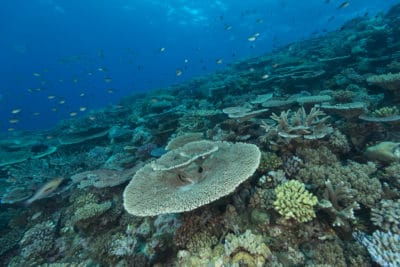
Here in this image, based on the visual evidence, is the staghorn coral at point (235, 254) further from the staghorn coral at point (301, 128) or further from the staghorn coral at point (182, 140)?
the staghorn coral at point (182, 140)

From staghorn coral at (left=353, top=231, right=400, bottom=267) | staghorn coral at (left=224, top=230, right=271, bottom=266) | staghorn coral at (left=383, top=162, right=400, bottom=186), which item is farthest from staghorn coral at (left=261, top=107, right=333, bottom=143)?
staghorn coral at (left=224, top=230, right=271, bottom=266)

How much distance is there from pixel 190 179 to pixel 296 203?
1.73 meters

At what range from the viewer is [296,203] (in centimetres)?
346

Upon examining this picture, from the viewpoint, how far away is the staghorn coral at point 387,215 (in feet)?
10.5

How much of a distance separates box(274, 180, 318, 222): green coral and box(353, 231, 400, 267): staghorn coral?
739 millimetres

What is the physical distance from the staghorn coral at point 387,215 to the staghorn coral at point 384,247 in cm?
14

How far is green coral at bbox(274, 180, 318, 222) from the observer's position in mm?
3412

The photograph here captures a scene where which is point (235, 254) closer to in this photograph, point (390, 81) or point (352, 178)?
point (352, 178)

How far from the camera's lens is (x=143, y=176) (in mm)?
4422

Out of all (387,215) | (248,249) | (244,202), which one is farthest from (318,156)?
(248,249)

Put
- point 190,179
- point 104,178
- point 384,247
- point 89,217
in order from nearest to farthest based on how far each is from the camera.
Result: point 384,247, point 190,179, point 89,217, point 104,178

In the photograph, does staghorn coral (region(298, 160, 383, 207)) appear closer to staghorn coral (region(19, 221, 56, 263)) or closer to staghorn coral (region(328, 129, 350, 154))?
staghorn coral (region(328, 129, 350, 154))

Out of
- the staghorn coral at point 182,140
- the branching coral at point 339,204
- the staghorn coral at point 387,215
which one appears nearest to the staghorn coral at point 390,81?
the staghorn coral at point 387,215

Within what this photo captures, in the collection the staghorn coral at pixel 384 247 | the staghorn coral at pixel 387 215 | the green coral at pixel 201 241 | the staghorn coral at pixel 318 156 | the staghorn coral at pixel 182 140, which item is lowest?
the green coral at pixel 201 241
